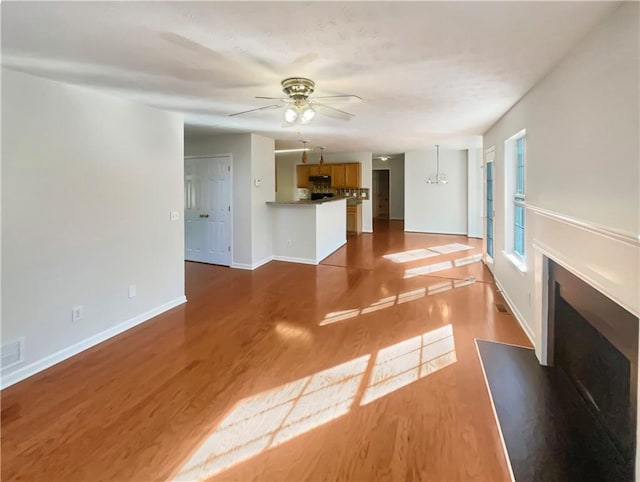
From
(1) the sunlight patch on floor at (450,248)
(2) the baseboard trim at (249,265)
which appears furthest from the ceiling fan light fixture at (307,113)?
(1) the sunlight patch on floor at (450,248)

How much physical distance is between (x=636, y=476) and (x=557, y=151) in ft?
6.65

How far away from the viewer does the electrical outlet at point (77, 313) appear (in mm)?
2951

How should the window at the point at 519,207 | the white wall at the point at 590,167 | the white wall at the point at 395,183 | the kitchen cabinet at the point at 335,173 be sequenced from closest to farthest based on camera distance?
the white wall at the point at 590,167 < the window at the point at 519,207 < the kitchen cabinet at the point at 335,173 < the white wall at the point at 395,183

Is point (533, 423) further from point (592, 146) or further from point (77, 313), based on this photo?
point (77, 313)

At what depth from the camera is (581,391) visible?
2.23 meters

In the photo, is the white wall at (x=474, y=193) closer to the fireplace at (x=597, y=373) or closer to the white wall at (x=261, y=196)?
the white wall at (x=261, y=196)

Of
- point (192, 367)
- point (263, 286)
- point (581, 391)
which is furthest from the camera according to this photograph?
point (263, 286)

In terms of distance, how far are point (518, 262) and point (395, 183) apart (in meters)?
8.82

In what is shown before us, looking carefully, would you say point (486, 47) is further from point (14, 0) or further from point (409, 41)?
point (14, 0)

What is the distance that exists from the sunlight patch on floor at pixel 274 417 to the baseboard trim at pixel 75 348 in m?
1.74

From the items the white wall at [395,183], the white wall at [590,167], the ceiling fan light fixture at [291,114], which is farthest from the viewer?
the white wall at [395,183]

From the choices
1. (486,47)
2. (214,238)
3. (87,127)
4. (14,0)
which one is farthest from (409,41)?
(214,238)

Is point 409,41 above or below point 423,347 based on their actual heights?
above

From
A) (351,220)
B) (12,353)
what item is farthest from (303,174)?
(12,353)
